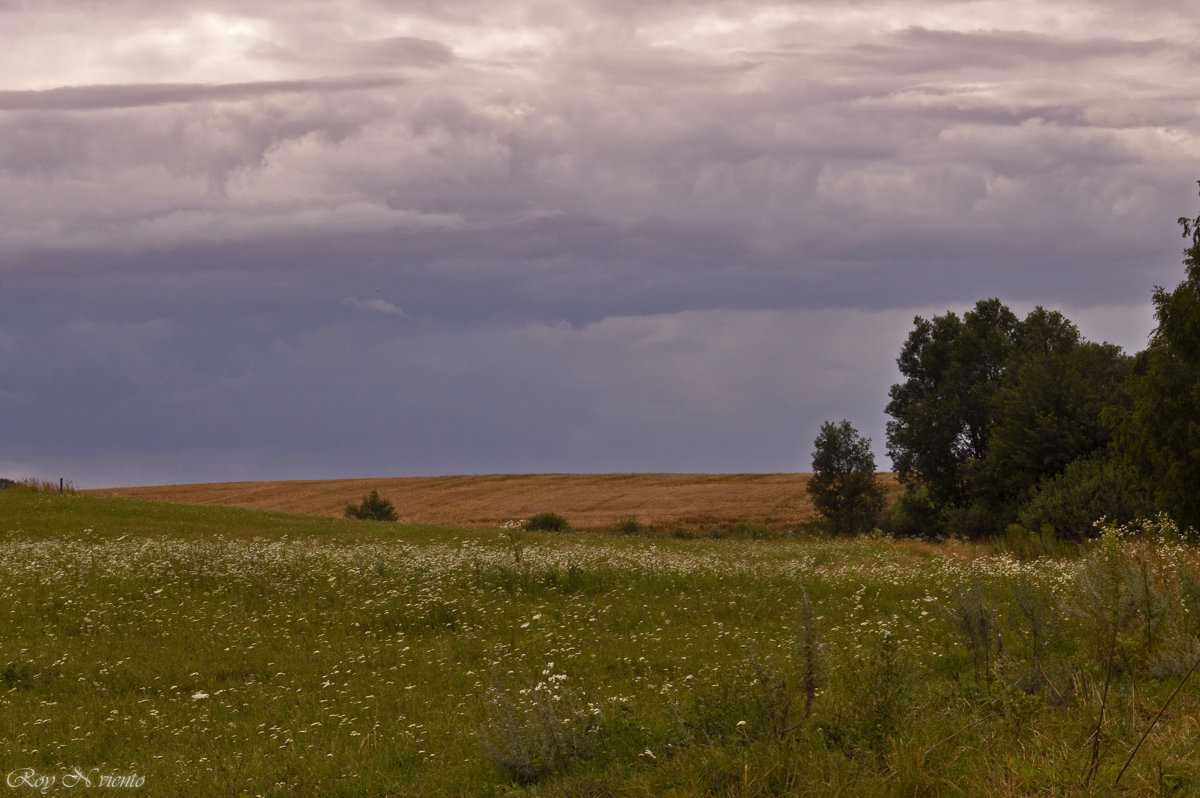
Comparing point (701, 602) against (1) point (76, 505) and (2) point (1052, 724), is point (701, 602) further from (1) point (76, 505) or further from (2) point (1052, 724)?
(1) point (76, 505)

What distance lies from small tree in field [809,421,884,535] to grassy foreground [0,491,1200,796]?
3587cm

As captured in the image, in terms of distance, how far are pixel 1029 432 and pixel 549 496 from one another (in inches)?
1555

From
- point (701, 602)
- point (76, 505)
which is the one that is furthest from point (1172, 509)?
point (76, 505)

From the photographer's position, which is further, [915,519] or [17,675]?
[915,519]

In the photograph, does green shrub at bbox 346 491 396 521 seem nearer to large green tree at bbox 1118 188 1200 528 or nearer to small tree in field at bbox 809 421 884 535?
small tree in field at bbox 809 421 884 535

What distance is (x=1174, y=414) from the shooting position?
25312 millimetres

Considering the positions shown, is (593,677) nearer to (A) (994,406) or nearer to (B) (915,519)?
(A) (994,406)

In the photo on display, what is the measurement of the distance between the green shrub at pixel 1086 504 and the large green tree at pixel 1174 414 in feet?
13.4

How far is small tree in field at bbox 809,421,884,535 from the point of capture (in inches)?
2046

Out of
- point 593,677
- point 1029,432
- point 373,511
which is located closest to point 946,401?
point 1029,432

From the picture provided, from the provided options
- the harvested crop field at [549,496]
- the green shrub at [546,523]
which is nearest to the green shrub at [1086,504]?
the green shrub at [546,523]

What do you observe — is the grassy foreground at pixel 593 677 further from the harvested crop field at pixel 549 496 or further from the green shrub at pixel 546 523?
the harvested crop field at pixel 549 496

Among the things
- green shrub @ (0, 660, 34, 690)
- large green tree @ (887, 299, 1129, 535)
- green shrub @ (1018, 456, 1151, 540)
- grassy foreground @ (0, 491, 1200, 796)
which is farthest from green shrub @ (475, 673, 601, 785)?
large green tree @ (887, 299, 1129, 535)

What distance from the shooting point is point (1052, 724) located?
591 centimetres
